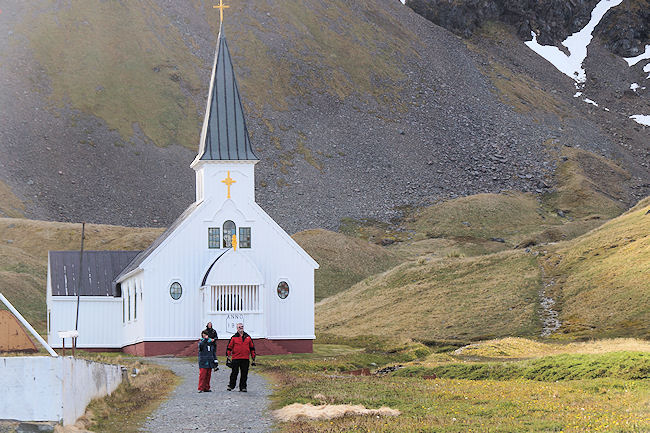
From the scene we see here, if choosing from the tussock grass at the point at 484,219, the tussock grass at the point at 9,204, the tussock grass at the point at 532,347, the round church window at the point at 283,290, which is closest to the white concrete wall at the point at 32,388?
the tussock grass at the point at 532,347

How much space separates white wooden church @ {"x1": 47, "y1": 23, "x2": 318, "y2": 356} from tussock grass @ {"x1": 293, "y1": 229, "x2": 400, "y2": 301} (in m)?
44.9

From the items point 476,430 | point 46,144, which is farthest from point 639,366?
point 46,144

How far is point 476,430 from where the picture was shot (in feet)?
57.2

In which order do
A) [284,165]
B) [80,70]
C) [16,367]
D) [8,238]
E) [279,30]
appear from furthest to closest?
[279,30], [80,70], [284,165], [8,238], [16,367]

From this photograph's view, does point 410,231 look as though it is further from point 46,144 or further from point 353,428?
point 353,428

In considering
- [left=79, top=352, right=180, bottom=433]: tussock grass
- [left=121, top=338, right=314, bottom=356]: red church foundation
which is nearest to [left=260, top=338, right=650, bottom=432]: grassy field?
[left=79, top=352, right=180, bottom=433]: tussock grass

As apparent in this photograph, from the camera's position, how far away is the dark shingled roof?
53.2 m

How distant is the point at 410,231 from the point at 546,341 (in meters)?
87.2

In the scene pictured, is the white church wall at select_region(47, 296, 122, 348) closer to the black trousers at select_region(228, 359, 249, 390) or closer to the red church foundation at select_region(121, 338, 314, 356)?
the red church foundation at select_region(121, 338, 314, 356)

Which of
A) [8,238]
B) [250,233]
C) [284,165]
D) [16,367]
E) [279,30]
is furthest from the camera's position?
[279,30]

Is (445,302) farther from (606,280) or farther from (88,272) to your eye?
(88,272)

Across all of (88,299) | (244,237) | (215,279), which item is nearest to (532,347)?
(244,237)

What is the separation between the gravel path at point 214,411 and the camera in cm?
1980

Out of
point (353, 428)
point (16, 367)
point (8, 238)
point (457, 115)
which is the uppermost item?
point (457, 115)
